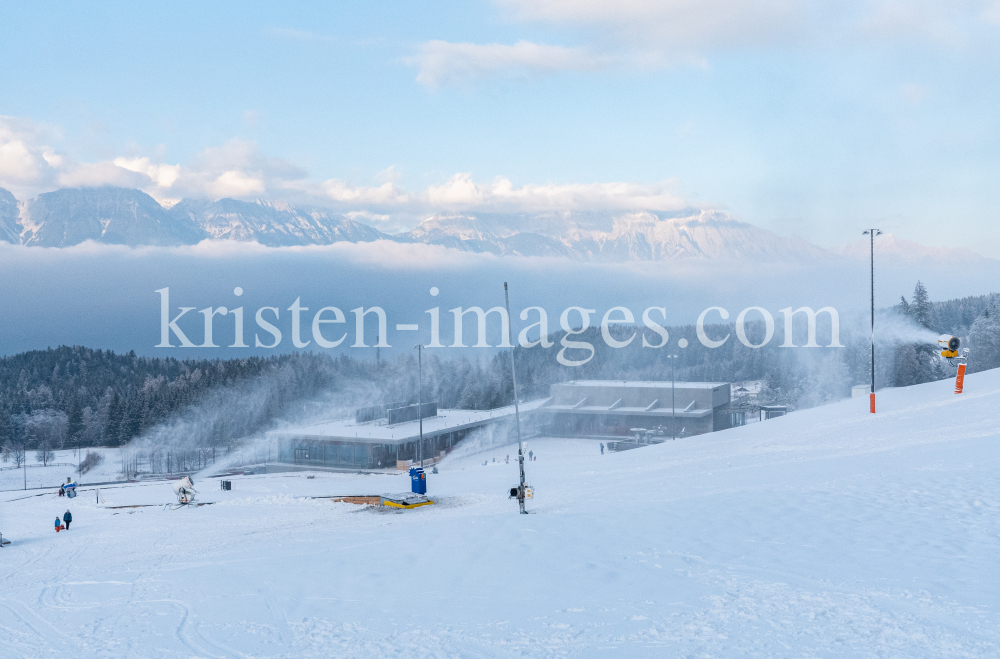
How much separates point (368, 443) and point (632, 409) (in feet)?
81.5

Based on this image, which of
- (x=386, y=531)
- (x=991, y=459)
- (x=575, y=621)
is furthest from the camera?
(x=991, y=459)

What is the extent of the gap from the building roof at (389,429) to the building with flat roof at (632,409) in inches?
203

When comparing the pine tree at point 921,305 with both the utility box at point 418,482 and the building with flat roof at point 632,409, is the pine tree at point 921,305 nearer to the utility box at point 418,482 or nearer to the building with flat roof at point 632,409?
the building with flat roof at point 632,409

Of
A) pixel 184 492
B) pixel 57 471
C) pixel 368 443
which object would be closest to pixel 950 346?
pixel 184 492

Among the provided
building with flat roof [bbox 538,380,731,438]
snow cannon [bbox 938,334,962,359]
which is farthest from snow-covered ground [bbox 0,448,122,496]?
snow cannon [bbox 938,334,962,359]

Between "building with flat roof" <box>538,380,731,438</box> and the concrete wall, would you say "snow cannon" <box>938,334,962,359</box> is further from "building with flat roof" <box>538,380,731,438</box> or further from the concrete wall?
the concrete wall

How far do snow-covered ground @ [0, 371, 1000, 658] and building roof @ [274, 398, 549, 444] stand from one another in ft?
84.3

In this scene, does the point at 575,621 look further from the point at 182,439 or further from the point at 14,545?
the point at 182,439

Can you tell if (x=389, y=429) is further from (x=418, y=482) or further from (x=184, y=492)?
(x=418, y=482)

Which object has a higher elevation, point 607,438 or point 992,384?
point 992,384

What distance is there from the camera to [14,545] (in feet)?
63.0

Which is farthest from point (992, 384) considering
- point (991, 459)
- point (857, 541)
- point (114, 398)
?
point (114, 398)

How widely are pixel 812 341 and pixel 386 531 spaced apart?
9494 cm

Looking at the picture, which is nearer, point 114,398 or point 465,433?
point 465,433
